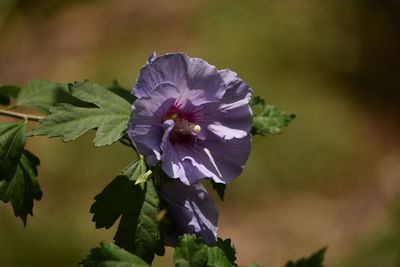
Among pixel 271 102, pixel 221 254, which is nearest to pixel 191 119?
pixel 221 254

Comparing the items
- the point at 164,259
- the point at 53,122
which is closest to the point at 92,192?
the point at 164,259

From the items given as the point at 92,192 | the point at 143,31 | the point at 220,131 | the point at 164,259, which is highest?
the point at 143,31

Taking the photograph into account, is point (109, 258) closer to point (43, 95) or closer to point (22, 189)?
point (22, 189)

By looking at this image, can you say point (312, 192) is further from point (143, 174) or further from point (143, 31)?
point (143, 174)

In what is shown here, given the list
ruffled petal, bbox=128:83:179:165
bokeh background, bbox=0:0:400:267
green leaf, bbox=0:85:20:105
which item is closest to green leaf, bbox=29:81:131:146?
ruffled petal, bbox=128:83:179:165

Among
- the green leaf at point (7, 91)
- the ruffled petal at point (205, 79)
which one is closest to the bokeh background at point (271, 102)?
the green leaf at point (7, 91)
